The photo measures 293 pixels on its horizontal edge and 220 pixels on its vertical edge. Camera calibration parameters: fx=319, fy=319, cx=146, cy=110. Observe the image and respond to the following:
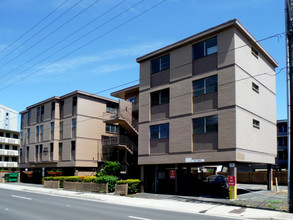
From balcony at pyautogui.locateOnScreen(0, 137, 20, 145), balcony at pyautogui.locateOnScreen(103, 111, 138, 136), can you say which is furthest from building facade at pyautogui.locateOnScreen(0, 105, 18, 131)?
balcony at pyautogui.locateOnScreen(103, 111, 138, 136)

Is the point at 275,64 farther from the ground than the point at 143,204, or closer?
farther from the ground

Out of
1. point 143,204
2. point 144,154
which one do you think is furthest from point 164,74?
point 143,204

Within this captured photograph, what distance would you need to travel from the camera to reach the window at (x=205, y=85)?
24539 mm

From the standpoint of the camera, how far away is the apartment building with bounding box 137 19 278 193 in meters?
23.5

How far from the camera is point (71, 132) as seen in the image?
42812mm

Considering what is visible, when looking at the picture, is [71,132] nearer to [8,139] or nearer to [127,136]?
[127,136]

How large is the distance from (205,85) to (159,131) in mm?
5991

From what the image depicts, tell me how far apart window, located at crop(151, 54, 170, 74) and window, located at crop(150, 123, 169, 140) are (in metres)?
5.07

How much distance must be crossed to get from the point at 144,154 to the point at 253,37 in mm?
13713

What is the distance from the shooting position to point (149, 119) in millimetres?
29078

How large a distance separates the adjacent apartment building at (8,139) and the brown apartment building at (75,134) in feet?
86.0

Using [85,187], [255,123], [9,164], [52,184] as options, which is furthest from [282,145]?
[9,164]

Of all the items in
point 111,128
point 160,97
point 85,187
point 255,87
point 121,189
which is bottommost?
point 85,187

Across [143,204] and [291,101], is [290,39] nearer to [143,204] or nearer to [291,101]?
[291,101]
